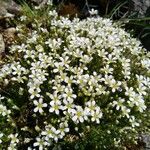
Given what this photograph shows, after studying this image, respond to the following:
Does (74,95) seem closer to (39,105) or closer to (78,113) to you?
(78,113)

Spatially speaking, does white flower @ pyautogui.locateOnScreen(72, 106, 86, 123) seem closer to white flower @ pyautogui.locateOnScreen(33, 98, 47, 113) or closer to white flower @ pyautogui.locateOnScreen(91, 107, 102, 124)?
white flower @ pyautogui.locateOnScreen(91, 107, 102, 124)

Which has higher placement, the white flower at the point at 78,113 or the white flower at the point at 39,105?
the white flower at the point at 39,105

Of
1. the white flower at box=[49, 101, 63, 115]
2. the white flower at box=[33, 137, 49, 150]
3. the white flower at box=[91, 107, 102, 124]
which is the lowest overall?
the white flower at box=[33, 137, 49, 150]

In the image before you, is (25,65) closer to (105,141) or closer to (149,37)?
(105,141)

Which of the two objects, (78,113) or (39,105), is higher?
(39,105)

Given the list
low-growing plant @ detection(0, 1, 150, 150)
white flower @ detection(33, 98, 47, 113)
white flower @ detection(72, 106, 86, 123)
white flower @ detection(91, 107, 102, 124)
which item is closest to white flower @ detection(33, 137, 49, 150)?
low-growing plant @ detection(0, 1, 150, 150)

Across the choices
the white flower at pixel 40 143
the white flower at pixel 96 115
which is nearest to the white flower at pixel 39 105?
the white flower at pixel 40 143

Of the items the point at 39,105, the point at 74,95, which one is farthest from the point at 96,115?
the point at 39,105

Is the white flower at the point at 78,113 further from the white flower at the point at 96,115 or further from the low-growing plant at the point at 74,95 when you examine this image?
the white flower at the point at 96,115

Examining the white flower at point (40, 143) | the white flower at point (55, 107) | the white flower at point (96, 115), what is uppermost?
the white flower at point (55, 107)
